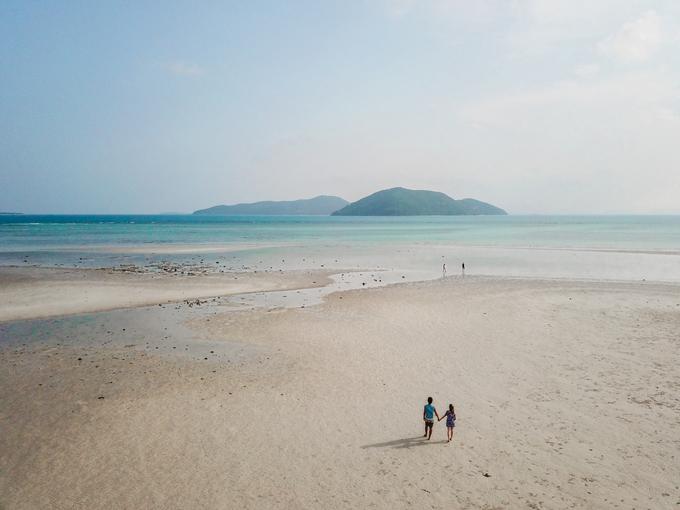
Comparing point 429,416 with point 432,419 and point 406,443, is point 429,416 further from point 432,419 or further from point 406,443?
point 406,443

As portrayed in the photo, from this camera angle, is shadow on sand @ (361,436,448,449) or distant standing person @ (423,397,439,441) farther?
distant standing person @ (423,397,439,441)

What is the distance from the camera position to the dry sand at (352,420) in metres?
10.8

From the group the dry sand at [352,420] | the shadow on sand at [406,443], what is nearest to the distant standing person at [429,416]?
the shadow on sand at [406,443]

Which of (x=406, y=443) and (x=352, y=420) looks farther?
(x=352, y=420)

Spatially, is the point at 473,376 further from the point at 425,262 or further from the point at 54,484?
the point at 425,262

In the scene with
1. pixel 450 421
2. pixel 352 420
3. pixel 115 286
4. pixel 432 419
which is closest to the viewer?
pixel 450 421

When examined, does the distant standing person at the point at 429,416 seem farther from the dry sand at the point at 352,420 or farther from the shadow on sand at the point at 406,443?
the dry sand at the point at 352,420

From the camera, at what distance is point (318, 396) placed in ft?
52.9

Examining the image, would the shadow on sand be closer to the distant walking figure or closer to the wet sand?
the distant walking figure

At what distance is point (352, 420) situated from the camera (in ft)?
46.9

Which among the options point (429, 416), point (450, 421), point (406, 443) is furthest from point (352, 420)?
point (450, 421)

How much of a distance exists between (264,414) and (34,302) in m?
25.0

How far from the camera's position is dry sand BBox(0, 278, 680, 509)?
1078cm

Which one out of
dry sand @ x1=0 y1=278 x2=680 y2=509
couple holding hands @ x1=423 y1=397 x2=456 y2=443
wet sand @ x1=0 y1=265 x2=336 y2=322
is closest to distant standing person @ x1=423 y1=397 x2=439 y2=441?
couple holding hands @ x1=423 y1=397 x2=456 y2=443
